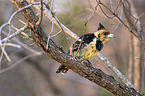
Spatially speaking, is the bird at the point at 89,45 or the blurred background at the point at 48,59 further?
→ the blurred background at the point at 48,59

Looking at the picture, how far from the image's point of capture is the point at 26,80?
8977mm

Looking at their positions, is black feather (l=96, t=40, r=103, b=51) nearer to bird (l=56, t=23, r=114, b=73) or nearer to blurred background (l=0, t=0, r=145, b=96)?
bird (l=56, t=23, r=114, b=73)

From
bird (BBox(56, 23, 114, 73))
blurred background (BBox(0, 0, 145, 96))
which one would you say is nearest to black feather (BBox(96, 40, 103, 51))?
bird (BBox(56, 23, 114, 73))

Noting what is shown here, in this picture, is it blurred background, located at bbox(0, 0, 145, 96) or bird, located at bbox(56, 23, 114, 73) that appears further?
blurred background, located at bbox(0, 0, 145, 96)

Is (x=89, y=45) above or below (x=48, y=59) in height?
below

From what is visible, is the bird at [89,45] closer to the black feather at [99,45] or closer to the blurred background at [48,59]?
the black feather at [99,45]

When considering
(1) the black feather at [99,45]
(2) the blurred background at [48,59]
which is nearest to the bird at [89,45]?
(1) the black feather at [99,45]

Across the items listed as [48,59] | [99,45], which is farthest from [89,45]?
[48,59]

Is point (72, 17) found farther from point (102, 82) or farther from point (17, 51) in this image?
point (102, 82)

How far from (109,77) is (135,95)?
1.64ft

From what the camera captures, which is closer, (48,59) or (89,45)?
(89,45)

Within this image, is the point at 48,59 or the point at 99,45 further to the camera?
the point at 48,59

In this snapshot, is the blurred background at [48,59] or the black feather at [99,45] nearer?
the black feather at [99,45]

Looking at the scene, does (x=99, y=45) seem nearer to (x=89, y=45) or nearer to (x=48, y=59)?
(x=89, y=45)
